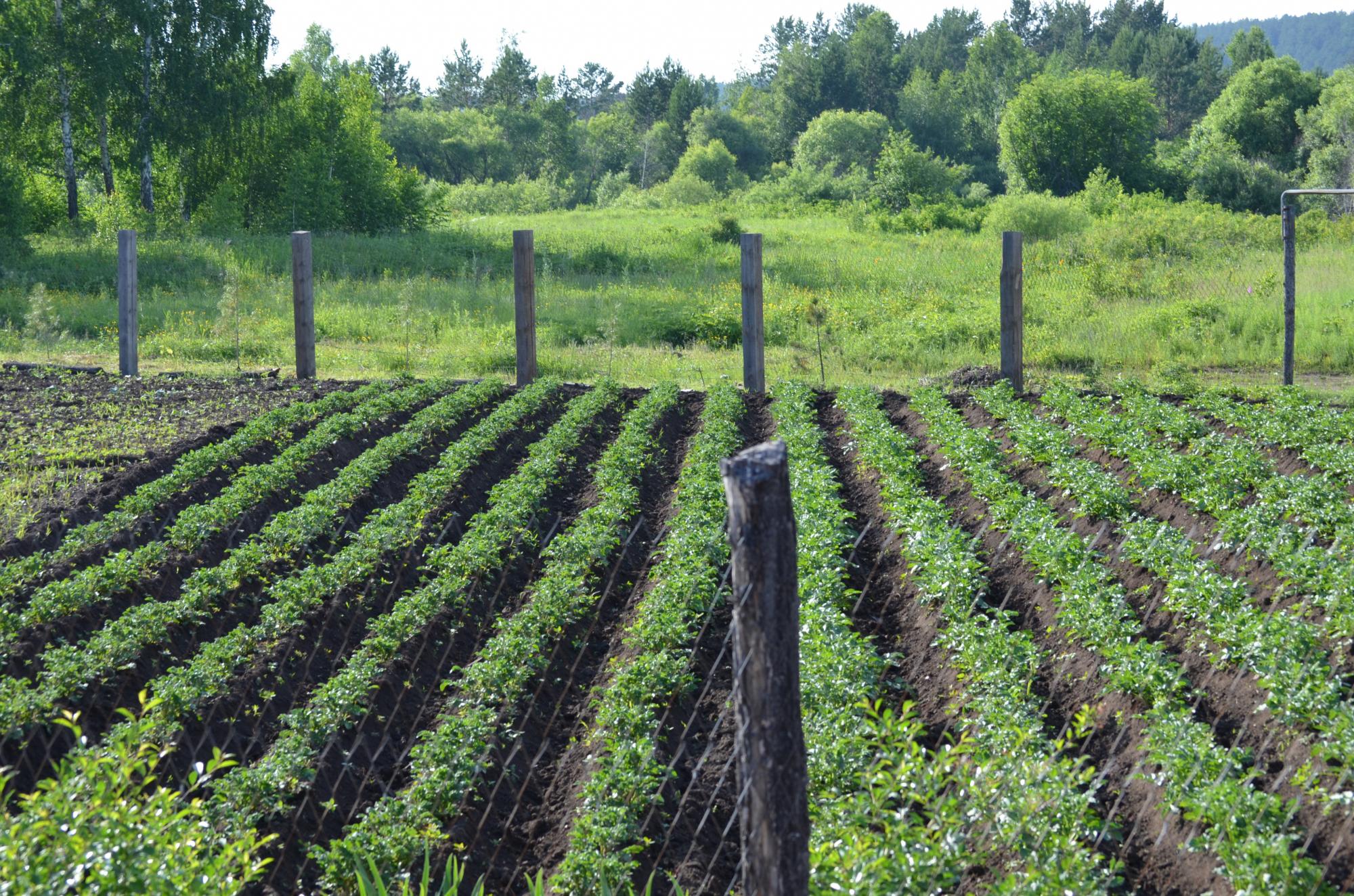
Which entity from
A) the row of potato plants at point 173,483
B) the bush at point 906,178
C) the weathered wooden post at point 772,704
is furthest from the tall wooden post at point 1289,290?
the bush at point 906,178

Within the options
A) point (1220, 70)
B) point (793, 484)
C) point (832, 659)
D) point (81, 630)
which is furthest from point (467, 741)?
point (1220, 70)

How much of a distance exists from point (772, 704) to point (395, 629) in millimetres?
3839

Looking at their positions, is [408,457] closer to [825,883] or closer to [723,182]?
[825,883]

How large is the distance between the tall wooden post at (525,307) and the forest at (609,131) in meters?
18.0

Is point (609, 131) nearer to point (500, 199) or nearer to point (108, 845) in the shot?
point (500, 199)

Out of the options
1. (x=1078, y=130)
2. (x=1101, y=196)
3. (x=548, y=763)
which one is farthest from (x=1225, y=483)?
(x=1078, y=130)

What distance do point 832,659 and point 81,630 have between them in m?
4.27

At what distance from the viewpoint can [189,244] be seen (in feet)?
90.9

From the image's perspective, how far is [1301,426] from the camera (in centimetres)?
955

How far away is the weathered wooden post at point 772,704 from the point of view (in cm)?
309

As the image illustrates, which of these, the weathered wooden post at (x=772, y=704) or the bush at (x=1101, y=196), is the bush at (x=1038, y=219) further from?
the weathered wooden post at (x=772, y=704)

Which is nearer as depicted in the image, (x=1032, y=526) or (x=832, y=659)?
(x=832, y=659)

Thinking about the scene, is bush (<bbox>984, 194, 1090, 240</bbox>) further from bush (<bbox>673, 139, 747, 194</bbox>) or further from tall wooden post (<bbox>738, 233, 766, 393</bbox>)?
bush (<bbox>673, 139, 747, 194</bbox>)

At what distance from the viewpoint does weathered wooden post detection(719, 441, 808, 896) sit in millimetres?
3088
